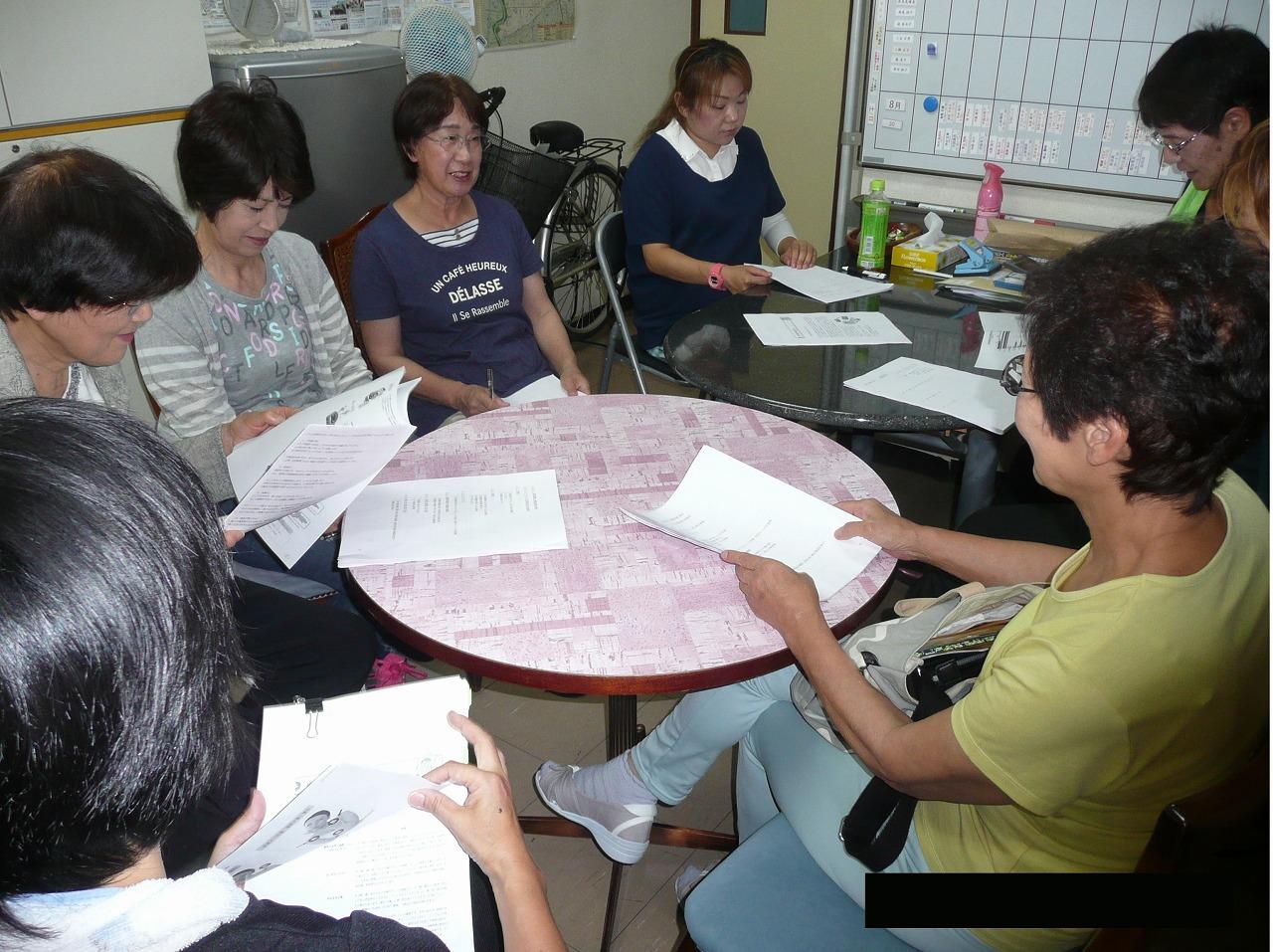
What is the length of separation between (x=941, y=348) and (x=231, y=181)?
4.84 ft

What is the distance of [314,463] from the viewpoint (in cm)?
129

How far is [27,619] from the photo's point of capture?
0.55 m

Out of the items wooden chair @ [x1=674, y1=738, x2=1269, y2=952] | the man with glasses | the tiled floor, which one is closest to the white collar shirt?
the man with glasses

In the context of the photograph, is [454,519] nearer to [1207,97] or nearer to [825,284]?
[825,284]

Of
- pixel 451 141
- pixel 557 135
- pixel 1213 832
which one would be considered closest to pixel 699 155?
pixel 451 141

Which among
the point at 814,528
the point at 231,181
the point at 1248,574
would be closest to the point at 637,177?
the point at 231,181

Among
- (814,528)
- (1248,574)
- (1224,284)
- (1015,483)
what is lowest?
(1015,483)

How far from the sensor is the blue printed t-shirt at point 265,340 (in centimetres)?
183

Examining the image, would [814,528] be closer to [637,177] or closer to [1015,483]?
[1015,483]

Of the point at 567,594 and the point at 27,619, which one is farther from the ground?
the point at 27,619

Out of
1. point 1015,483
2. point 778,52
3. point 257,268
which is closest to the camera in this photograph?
point 257,268

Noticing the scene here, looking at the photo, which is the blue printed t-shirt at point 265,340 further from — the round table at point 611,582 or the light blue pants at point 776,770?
the light blue pants at point 776,770

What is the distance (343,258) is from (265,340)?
551 millimetres

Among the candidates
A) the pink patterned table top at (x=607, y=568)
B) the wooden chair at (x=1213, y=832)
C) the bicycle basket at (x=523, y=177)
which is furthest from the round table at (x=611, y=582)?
the bicycle basket at (x=523, y=177)
